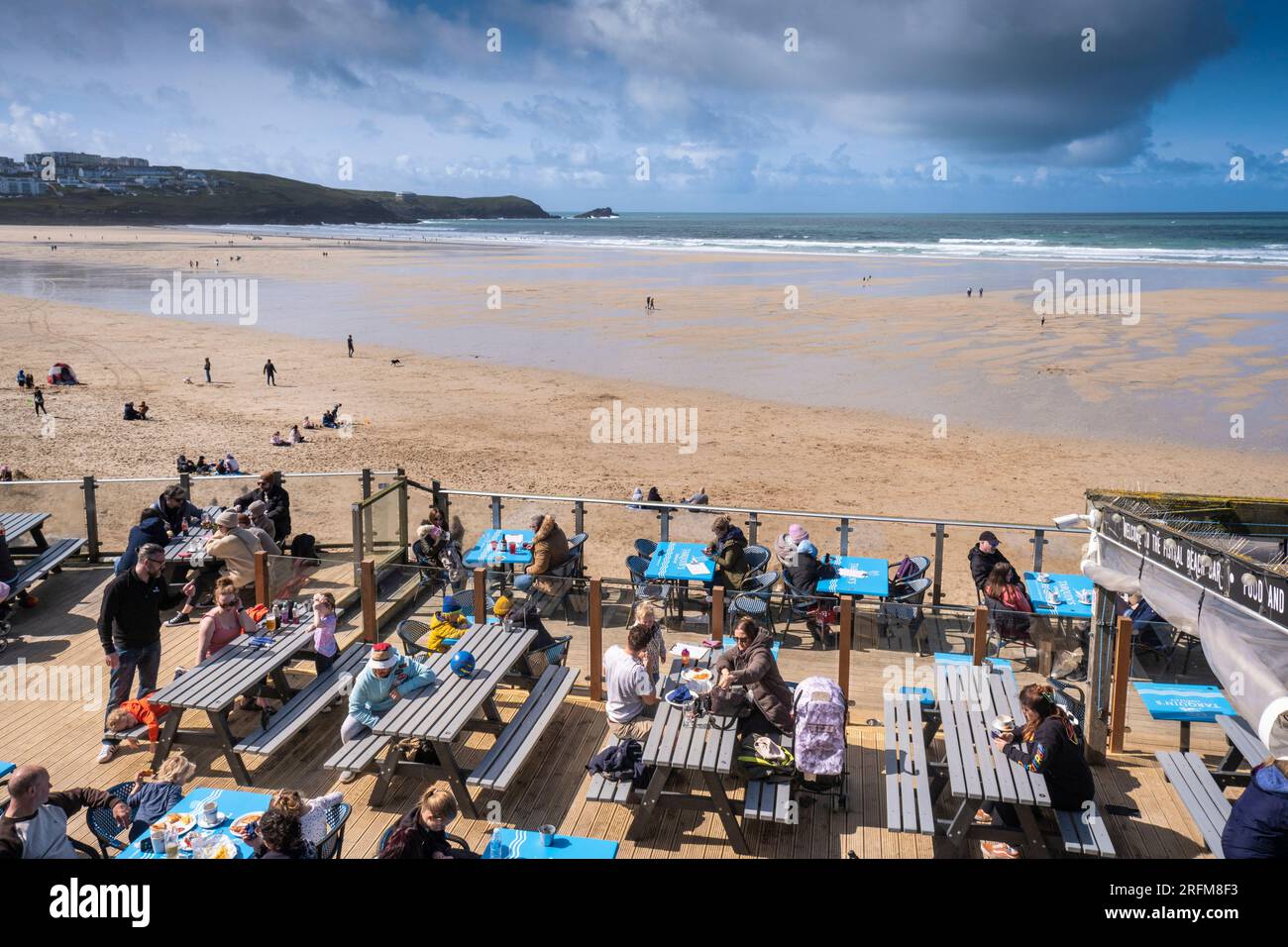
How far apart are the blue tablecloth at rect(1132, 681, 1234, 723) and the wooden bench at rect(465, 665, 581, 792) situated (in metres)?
4.52

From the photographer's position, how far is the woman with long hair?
231 inches

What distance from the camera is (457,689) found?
7.18 meters

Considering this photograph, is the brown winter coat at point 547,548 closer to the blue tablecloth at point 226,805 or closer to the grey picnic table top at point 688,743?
the grey picnic table top at point 688,743

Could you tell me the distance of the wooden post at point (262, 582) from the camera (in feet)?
31.4

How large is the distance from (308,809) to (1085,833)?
4617mm

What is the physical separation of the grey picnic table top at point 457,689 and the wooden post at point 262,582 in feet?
8.62

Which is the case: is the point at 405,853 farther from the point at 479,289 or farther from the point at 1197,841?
the point at 479,289

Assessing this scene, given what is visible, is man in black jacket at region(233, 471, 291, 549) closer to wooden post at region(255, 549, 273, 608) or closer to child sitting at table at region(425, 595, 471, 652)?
wooden post at region(255, 549, 273, 608)

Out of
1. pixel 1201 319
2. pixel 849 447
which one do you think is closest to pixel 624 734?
pixel 849 447

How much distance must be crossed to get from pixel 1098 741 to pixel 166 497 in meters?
9.86

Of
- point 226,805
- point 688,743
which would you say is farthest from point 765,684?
point 226,805

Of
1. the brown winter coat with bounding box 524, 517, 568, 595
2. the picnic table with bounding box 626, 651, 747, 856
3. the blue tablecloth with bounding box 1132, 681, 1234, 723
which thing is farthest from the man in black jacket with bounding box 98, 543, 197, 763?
the blue tablecloth with bounding box 1132, 681, 1234, 723

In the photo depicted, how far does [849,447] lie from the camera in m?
22.1

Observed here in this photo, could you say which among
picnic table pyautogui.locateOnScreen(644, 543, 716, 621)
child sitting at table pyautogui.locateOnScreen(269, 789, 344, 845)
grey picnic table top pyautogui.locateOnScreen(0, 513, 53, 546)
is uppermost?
grey picnic table top pyautogui.locateOnScreen(0, 513, 53, 546)
